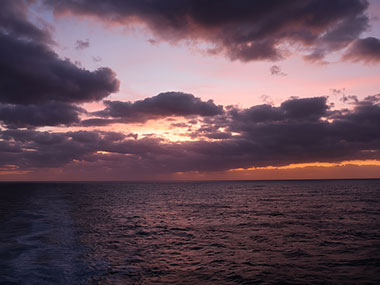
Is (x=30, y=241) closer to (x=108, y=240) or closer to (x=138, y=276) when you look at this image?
(x=108, y=240)

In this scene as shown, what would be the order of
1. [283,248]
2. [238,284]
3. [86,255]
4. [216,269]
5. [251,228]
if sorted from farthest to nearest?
[251,228]
[283,248]
[86,255]
[216,269]
[238,284]

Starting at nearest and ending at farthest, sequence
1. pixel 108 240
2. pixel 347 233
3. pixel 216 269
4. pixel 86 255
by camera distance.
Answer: pixel 216 269
pixel 86 255
pixel 108 240
pixel 347 233

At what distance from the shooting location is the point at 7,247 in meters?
21.7

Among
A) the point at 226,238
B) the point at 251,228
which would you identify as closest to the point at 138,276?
the point at 226,238

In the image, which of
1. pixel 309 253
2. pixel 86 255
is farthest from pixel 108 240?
pixel 309 253

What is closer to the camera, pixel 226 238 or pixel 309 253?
pixel 309 253

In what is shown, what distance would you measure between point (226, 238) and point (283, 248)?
20.1 feet

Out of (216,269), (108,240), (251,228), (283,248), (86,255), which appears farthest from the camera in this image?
(251,228)

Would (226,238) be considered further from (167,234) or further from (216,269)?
(216,269)

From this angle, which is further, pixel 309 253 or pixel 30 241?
pixel 30 241

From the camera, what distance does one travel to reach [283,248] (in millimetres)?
22938

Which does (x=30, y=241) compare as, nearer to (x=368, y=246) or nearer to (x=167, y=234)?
(x=167, y=234)

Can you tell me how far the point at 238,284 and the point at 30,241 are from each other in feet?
62.6

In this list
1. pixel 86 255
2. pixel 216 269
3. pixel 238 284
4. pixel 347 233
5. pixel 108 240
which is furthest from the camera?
pixel 347 233
